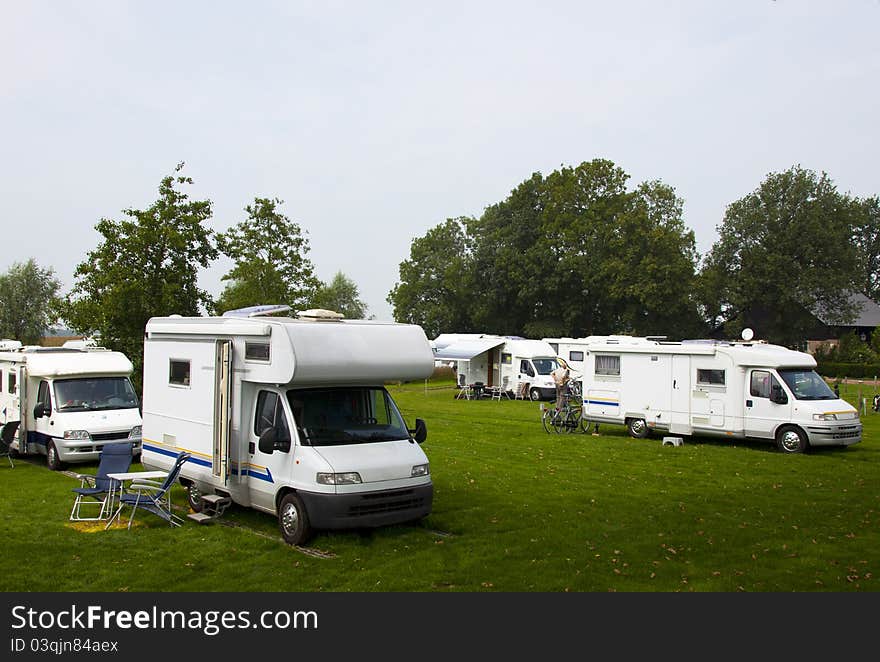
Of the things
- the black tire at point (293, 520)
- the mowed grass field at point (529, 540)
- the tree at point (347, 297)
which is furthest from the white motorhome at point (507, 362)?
the tree at point (347, 297)

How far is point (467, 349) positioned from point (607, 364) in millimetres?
15855

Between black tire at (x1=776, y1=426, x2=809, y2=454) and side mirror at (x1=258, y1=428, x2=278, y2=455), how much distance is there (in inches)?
488

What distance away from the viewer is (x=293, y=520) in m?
9.19

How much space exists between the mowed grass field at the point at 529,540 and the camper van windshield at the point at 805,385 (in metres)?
2.59

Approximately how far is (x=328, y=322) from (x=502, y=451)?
827 centimetres

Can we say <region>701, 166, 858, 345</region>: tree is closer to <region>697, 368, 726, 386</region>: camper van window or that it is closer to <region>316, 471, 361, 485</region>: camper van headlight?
<region>697, 368, 726, 386</region>: camper van window

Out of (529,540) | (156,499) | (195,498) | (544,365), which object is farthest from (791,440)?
(544,365)

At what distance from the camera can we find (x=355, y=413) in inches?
389

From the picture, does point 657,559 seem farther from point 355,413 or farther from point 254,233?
point 254,233

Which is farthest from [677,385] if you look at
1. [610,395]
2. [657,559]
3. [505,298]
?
Answer: [505,298]

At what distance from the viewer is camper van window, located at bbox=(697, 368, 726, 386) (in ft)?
59.4

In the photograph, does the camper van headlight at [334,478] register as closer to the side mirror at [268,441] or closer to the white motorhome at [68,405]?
the side mirror at [268,441]

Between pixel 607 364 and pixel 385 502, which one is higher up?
pixel 607 364

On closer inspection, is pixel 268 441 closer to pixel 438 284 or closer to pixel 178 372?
pixel 178 372
